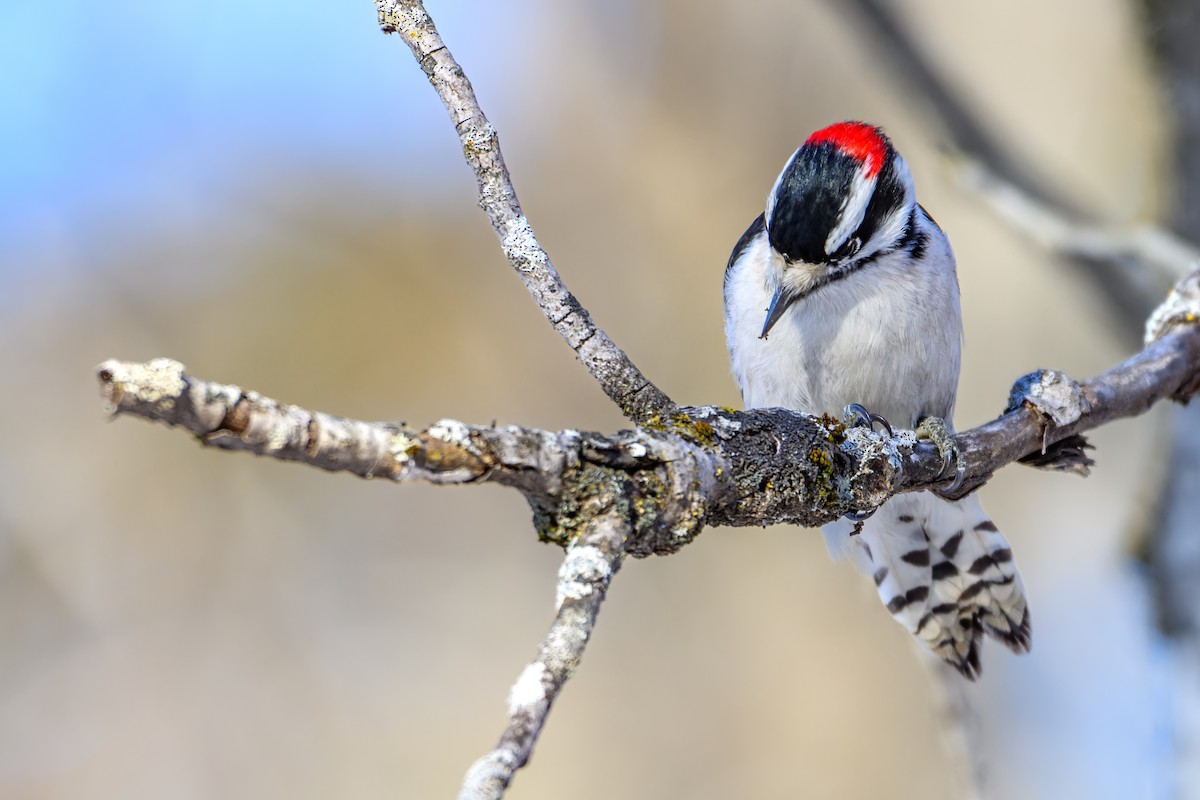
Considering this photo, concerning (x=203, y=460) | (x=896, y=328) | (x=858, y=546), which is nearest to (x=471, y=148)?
(x=896, y=328)

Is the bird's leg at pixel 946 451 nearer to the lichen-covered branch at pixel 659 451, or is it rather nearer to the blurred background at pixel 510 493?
the lichen-covered branch at pixel 659 451

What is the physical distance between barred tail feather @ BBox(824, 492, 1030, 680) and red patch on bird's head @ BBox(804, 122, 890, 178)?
137 cm

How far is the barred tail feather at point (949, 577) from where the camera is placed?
4.04 m

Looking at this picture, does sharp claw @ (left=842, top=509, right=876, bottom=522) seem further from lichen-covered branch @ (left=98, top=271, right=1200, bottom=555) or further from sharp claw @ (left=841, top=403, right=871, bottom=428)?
sharp claw @ (left=841, top=403, right=871, bottom=428)

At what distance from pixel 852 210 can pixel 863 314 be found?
36 cm

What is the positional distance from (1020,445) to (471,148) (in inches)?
65.6

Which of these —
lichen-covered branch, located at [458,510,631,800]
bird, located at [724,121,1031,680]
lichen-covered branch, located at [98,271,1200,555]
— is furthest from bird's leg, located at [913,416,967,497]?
lichen-covered branch, located at [458,510,631,800]

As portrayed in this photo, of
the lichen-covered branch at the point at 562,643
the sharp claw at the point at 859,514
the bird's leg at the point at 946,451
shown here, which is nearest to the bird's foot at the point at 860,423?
the sharp claw at the point at 859,514

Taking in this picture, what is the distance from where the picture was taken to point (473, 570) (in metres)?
7.23

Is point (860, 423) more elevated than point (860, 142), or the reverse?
point (860, 142)

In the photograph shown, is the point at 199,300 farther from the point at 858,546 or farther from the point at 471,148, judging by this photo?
the point at 471,148

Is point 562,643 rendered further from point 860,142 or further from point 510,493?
point 510,493

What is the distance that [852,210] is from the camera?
3.27 metres

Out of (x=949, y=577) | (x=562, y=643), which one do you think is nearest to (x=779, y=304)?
(x=949, y=577)
